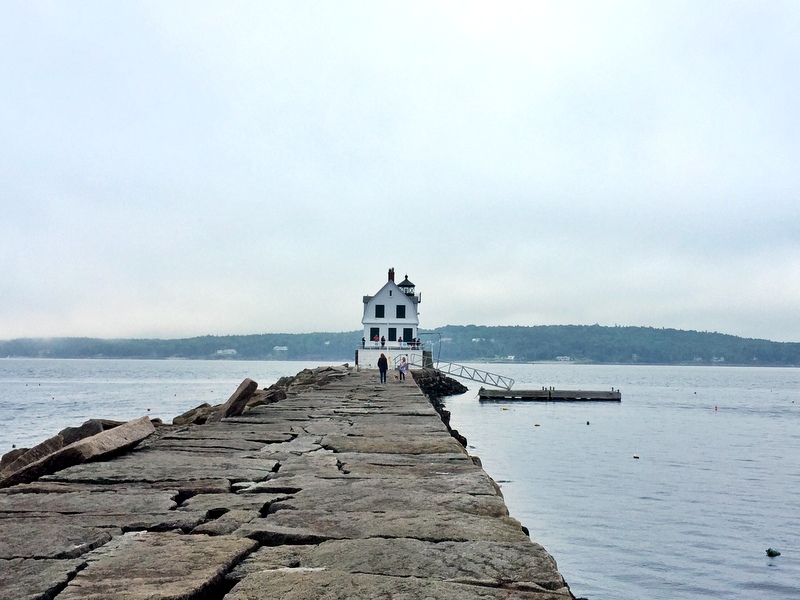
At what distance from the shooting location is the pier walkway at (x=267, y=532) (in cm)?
254

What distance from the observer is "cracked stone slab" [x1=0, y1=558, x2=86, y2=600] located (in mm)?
2441

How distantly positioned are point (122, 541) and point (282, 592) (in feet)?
3.37

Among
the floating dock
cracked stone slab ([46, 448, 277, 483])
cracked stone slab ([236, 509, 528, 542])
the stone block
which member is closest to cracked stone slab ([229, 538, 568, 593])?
cracked stone slab ([236, 509, 528, 542])

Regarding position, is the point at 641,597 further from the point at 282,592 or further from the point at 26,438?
the point at 26,438

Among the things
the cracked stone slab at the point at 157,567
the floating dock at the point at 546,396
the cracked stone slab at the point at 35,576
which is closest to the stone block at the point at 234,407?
the cracked stone slab at the point at 157,567

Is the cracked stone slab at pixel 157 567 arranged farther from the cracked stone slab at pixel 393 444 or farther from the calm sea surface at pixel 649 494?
the calm sea surface at pixel 649 494

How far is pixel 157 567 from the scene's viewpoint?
2682 millimetres

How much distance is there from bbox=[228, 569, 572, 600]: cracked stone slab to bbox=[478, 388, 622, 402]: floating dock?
137 feet

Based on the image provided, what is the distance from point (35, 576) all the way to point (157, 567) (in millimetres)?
434

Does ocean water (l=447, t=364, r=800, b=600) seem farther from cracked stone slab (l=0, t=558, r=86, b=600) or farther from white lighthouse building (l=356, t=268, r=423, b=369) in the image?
white lighthouse building (l=356, t=268, r=423, b=369)

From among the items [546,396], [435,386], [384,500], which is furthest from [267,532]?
[546,396]

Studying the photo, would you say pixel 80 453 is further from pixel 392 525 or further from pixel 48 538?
pixel 392 525

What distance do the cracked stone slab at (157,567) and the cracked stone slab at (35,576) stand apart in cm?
5

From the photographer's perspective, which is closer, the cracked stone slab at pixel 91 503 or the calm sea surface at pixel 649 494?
the cracked stone slab at pixel 91 503
